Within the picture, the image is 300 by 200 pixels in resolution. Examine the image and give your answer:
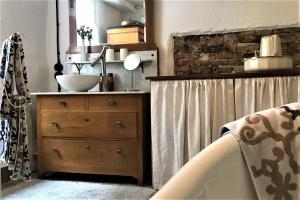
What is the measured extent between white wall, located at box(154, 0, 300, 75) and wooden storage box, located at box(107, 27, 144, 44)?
0.17 meters

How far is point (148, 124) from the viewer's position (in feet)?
9.49

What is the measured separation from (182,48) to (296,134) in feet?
7.70

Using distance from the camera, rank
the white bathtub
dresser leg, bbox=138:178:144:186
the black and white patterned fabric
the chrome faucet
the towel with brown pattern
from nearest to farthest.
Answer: the white bathtub < the towel with brown pattern < the black and white patterned fabric < dresser leg, bbox=138:178:144:186 < the chrome faucet

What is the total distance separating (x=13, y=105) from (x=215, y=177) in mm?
1920

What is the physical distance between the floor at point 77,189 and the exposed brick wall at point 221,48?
1204mm

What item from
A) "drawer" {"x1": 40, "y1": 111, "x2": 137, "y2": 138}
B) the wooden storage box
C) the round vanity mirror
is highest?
the wooden storage box

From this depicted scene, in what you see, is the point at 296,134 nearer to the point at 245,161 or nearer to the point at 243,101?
the point at 245,161

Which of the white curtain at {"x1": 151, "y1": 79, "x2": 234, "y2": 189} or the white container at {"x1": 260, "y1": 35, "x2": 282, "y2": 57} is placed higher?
the white container at {"x1": 260, "y1": 35, "x2": 282, "y2": 57}

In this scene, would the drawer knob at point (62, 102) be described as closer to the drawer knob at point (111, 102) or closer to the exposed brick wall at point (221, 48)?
the drawer knob at point (111, 102)

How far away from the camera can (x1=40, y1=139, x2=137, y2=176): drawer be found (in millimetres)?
2791

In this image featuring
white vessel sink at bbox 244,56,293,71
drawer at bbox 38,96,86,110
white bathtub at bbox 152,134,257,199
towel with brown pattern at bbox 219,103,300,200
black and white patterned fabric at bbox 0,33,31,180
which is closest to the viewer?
white bathtub at bbox 152,134,257,199

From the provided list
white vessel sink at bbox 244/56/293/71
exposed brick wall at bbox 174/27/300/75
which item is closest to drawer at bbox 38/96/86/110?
exposed brick wall at bbox 174/27/300/75

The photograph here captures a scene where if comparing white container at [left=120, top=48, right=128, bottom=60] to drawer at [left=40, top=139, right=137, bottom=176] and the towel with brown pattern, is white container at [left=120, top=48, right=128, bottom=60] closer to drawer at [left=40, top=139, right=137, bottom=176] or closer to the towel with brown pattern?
drawer at [left=40, top=139, right=137, bottom=176]

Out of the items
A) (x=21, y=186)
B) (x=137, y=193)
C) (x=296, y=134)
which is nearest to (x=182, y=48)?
(x=137, y=193)
